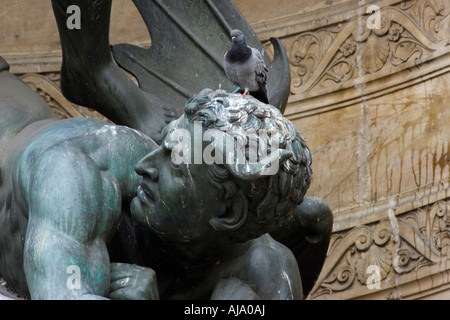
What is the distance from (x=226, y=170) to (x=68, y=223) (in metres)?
0.35

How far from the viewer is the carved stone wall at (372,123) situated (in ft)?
19.8

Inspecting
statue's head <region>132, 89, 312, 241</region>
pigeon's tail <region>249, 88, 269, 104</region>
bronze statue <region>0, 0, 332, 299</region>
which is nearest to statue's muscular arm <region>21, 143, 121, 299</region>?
bronze statue <region>0, 0, 332, 299</region>

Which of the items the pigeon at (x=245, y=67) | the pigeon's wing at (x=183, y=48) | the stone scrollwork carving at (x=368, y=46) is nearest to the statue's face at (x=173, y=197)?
the pigeon at (x=245, y=67)

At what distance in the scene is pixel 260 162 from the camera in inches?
124

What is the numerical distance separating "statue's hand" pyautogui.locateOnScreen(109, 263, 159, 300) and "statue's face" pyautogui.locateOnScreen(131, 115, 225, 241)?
0.37 feet

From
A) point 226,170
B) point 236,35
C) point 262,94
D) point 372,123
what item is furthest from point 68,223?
point 372,123

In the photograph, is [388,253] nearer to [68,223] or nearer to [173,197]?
[173,197]

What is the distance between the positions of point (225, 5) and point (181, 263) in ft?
3.81

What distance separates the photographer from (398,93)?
6.27 metres

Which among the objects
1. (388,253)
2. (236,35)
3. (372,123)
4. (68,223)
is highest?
(372,123)

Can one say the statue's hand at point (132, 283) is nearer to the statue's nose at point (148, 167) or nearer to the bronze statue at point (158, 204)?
the bronze statue at point (158, 204)

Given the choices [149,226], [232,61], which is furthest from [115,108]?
[149,226]

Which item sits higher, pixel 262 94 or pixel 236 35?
pixel 236 35

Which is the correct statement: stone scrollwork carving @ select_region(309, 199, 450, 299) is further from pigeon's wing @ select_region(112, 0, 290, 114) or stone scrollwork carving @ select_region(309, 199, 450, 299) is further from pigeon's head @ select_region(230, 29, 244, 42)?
pigeon's head @ select_region(230, 29, 244, 42)
